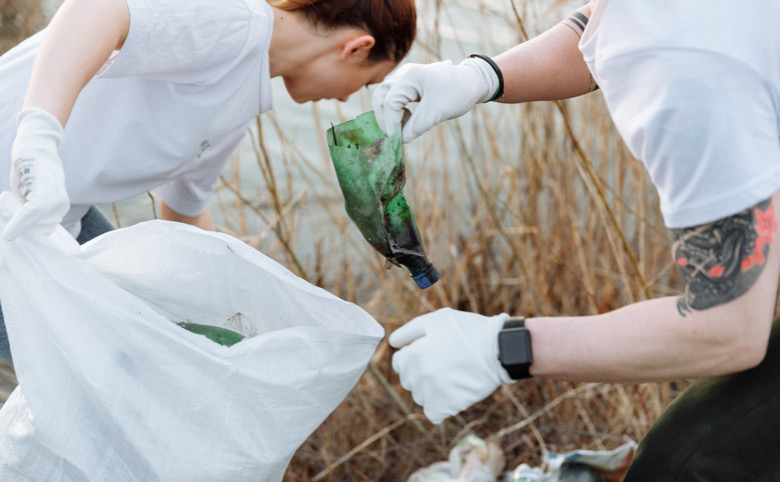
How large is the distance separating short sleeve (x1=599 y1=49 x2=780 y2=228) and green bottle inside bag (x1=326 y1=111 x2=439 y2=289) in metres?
0.38

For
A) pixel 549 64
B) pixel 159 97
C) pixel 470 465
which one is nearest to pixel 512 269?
pixel 470 465

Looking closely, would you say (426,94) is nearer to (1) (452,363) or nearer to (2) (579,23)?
(2) (579,23)

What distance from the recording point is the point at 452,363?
99 centimetres

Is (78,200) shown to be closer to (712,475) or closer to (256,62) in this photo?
(256,62)

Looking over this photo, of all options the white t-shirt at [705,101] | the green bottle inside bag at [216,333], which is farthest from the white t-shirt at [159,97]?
the white t-shirt at [705,101]

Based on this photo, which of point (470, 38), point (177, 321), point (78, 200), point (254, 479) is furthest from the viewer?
point (470, 38)

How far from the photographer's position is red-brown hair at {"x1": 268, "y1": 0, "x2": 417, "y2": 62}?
1.43 m

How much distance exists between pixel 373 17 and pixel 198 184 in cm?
50

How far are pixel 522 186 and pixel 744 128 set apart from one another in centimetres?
182

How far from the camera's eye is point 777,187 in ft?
2.69

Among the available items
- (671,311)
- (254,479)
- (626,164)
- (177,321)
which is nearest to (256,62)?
(177,321)

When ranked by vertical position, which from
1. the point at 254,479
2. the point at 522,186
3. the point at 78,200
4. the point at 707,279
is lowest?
the point at 522,186

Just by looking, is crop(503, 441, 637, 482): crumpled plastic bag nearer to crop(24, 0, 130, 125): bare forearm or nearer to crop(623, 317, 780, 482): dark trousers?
crop(623, 317, 780, 482): dark trousers

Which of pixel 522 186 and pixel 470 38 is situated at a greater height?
pixel 470 38
